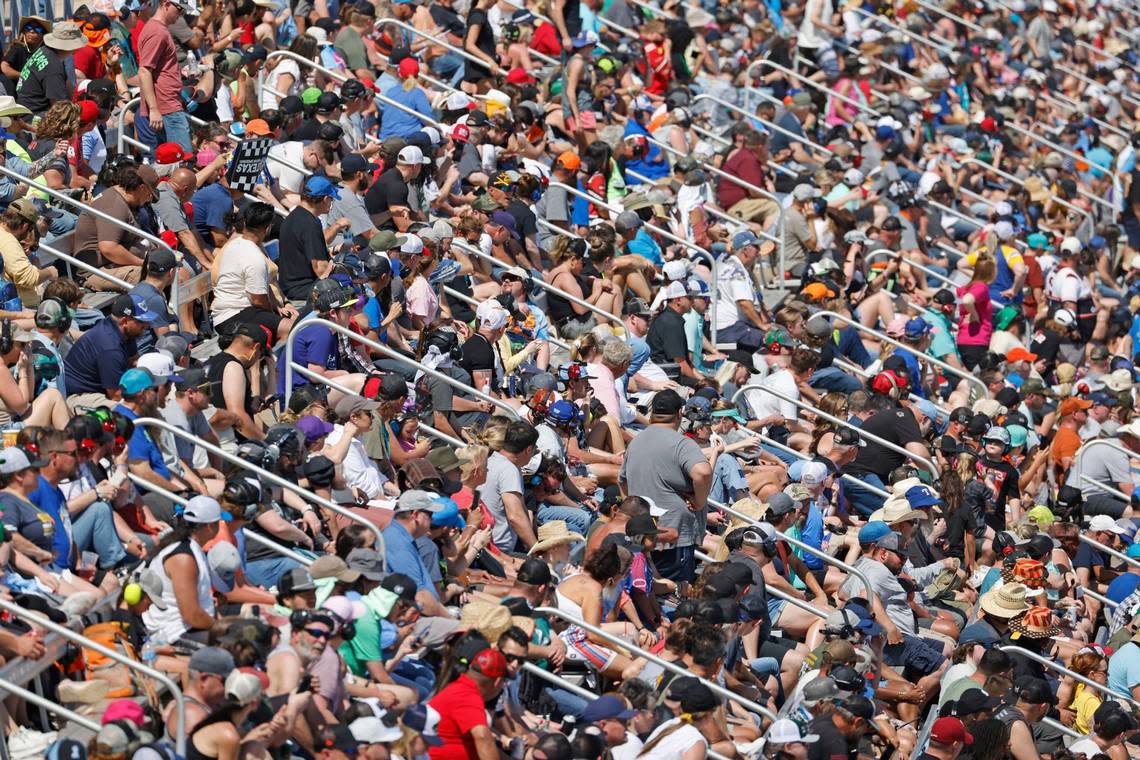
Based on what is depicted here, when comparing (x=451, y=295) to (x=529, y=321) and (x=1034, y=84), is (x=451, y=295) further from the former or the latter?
(x=1034, y=84)

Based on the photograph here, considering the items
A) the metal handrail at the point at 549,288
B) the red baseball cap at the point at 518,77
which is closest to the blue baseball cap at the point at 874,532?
the metal handrail at the point at 549,288

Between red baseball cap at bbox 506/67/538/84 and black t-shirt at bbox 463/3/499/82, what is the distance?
0.77 feet

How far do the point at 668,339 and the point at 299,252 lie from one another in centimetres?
303

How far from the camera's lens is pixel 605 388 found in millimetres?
13805

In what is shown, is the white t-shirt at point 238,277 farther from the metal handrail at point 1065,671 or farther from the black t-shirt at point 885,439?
the metal handrail at point 1065,671

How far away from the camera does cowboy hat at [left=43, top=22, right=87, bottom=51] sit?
14758 mm

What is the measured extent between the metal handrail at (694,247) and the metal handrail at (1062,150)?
8.76 meters

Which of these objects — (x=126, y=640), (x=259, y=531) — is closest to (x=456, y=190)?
(x=259, y=531)

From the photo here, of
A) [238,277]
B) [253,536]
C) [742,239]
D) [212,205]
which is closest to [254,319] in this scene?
[238,277]

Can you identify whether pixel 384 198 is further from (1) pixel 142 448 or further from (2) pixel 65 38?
(1) pixel 142 448

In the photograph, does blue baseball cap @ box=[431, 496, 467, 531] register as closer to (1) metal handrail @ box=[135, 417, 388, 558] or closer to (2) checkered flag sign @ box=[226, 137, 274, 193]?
(1) metal handrail @ box=[135, 417, 388, 558]

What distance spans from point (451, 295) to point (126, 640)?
5.78 metres

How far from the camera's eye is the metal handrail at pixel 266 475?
34.5ft

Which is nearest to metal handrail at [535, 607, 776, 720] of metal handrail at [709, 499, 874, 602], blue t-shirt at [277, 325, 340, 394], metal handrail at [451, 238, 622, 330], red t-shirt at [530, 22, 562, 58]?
metal handrail at [709, 499, 874, 602]
